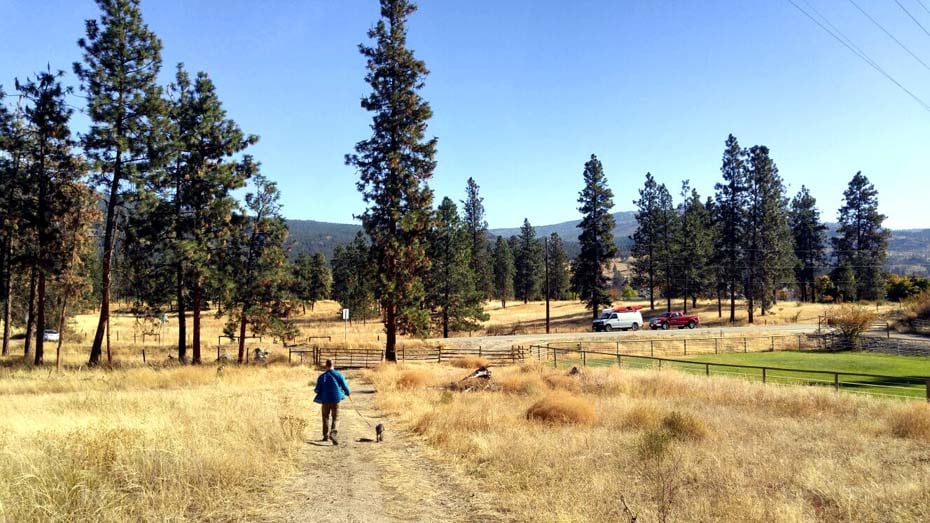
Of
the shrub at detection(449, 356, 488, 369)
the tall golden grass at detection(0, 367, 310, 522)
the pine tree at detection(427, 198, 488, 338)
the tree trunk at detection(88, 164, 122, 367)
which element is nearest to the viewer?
the tall golden grass at detection(0, 367, 310, 522)

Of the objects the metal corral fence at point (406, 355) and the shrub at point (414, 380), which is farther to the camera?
the metal corral fence at point (406, 355)

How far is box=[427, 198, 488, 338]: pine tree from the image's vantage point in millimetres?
55688

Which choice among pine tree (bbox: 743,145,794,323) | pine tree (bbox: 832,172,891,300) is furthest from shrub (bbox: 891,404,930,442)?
pine tree (bbox: 832,172,891,300)

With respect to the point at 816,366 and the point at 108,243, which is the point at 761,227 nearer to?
the point at 816,366

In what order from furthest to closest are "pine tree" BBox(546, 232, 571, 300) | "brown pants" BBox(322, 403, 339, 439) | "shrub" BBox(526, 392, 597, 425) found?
1. "pine tree" BBox(546, 232, 571, 300)
2. "shrub" BBox(526, 392, 597, 425)
3. "brown pants" BBox(322, 403, 339, 439)

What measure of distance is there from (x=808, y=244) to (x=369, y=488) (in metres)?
102

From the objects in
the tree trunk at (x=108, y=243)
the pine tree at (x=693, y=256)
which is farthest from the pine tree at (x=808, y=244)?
the tree trunk at (x=108, y=243)

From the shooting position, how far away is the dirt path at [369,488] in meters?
7.64

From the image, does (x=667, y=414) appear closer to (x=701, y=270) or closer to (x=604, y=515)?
(x=604, y=515)

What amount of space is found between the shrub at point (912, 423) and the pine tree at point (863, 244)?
3090 inches

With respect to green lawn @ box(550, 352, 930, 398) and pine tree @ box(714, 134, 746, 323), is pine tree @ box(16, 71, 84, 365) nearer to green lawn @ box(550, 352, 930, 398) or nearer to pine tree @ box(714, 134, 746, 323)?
green lawn @ box(550, 352, 930, 398)

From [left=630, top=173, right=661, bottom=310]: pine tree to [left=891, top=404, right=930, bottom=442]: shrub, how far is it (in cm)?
6206

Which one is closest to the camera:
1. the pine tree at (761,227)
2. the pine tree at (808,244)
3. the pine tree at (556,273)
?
the pine tree at (761,227)

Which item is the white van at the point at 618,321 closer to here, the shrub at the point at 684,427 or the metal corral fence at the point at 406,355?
the metal corral fence at the point at 406,355
